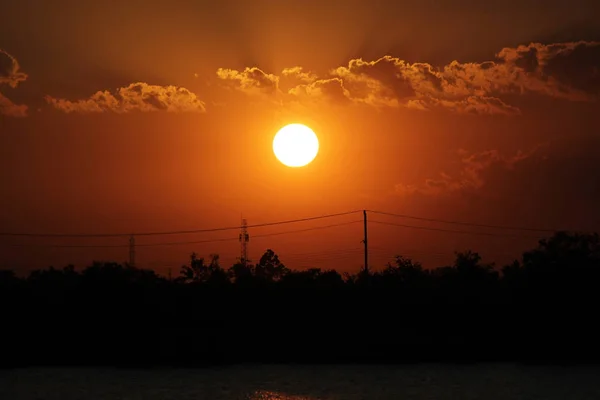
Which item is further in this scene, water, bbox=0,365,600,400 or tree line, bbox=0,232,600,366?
tree line, bbox=0,232,600,366

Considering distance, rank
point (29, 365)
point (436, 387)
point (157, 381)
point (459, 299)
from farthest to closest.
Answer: point (459, 299) → point (29, 365) → point (157, 381) → point (436, 387)

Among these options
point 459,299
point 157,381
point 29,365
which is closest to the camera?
point 157,381

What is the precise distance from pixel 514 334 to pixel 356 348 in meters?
10.1

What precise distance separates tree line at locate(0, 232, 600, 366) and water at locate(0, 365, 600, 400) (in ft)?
9.42

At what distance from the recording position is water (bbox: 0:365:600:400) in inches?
1373

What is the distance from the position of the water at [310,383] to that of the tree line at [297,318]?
287cm

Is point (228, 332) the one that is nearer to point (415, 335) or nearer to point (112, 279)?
point (112, 279)

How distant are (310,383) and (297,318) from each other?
12.2 m

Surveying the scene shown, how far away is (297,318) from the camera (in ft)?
167

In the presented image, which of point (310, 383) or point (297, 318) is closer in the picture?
point (310, 383)

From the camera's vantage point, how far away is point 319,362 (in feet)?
160

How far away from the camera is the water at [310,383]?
3488 cm

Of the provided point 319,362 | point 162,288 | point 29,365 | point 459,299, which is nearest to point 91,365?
point 29,365

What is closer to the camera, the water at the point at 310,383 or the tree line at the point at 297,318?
the water at the point at 310,383
